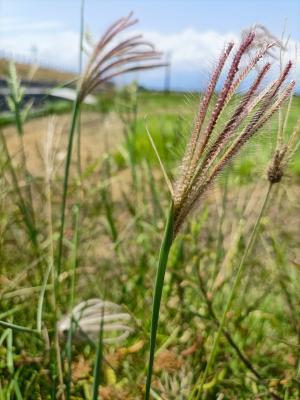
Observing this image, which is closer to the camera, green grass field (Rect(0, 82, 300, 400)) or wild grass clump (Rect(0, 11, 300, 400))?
wild grass clump (Rect(0, 11, 300, 400))

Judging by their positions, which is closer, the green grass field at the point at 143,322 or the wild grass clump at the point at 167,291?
the wild grass clump at the point at 167,291

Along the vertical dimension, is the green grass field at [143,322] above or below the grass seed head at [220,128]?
below

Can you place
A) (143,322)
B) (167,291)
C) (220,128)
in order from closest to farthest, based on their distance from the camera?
(220,128)
(143,322)
(167,291)

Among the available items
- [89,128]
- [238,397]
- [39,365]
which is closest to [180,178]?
[39,365]

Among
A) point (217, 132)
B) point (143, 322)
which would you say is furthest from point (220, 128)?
point (143, 322)

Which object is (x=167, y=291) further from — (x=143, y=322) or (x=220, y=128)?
(x=220, y=128)

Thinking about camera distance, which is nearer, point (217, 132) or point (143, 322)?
point (217, 132)

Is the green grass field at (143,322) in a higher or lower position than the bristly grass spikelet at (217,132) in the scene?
lower

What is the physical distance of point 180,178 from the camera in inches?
19.4

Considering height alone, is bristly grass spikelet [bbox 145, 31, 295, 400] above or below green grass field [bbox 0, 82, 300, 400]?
above

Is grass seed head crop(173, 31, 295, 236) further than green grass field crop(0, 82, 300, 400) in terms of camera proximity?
No

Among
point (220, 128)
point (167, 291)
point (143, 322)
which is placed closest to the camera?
point (220, 128)

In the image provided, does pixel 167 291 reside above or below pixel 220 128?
below

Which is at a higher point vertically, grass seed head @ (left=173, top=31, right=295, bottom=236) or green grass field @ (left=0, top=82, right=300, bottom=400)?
grass seed head @ (left=173, top=31, right=295, bottom=236)
